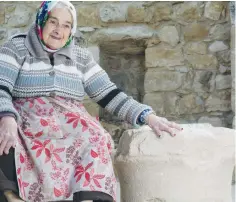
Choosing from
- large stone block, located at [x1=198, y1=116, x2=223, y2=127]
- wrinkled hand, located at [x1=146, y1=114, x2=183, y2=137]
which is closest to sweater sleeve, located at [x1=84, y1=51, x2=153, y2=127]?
wrinkled hand, located at [x1=146, y1=114, x2=183, y2=137]

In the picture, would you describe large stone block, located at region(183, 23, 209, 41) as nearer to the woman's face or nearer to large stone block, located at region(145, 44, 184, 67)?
large stone block, located at region(145, 44, 184, 67)

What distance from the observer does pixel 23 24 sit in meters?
4.33

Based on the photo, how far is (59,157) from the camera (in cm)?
171

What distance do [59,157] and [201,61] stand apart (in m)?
2.72

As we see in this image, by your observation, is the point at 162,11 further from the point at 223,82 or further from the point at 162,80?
the point at 223,82

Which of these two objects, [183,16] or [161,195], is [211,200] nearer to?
[161,195]

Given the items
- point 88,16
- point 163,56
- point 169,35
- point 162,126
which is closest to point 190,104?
point 163,56

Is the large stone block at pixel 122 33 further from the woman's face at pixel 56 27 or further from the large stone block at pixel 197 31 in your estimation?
the woman's face at pixel 56 27

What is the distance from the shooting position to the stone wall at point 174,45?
4191 millimetres

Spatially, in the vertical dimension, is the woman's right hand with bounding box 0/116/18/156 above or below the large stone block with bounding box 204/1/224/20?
below

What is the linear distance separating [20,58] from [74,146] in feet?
1.44

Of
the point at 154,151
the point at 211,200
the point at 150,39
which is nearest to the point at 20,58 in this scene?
the point at 154,151

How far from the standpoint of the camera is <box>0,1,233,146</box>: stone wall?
4191mm

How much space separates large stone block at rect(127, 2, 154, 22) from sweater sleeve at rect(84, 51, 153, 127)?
2.26 m
